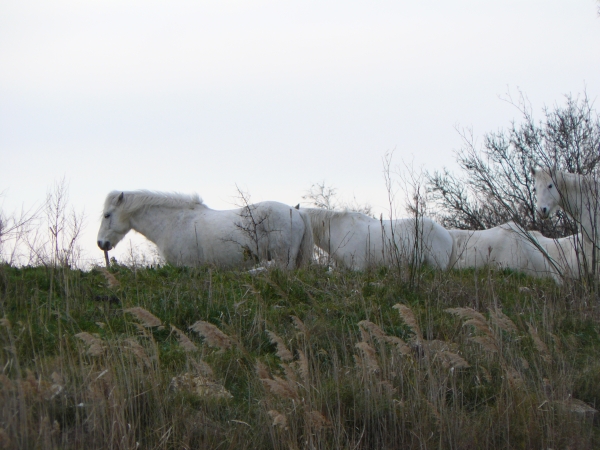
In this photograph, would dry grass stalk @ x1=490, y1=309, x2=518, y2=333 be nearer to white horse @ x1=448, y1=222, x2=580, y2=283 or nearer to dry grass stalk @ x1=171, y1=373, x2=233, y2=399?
dry grass stalk @ x1=171, y1=373, x2=233, y2=399

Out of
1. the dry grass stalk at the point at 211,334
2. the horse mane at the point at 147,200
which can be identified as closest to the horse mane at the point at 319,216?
the horse mane at the point at 147,200

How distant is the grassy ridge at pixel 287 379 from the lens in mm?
3971

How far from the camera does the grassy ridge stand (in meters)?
3.97

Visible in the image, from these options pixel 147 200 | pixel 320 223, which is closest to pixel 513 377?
pixel 320 223

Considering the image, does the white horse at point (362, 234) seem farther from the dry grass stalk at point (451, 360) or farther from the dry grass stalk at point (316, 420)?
the dry grass stalk at point (316, 420)

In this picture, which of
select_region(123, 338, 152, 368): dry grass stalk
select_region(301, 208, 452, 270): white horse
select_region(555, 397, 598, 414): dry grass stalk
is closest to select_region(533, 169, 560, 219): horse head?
select_region(301, 208, 452, 270): white horse

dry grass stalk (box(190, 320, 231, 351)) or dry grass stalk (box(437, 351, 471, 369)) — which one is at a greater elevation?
dry grass stalk (box(190, 320, 231, 351))

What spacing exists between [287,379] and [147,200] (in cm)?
674

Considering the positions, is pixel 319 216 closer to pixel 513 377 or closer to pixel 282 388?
pixel 513 377

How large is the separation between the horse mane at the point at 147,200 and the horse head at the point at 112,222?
2 cm

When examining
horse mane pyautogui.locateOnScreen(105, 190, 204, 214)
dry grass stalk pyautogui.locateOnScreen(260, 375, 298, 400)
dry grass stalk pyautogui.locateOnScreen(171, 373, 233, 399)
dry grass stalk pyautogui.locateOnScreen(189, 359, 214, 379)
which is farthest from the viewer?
horse mane pyautogui.locateOnScreen(105, 190, 204, 214)

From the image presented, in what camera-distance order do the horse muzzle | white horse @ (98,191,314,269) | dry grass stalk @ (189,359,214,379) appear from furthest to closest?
the horse muzzle, white horse @ (98,191,314,269), dry grass stalk @ (189,359,214,379)

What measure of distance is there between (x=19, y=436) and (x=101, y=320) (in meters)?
2.34

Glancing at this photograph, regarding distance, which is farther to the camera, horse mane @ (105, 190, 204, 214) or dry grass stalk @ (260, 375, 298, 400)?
horse mane @ (105, 190, 204, 214)
